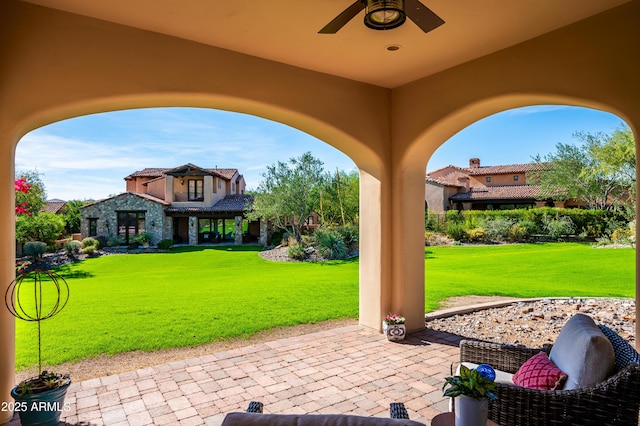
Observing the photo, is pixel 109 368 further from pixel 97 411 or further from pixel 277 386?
pixel 277 386

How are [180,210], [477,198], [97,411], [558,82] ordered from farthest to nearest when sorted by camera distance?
1. [477,198]
2. [180,210]
3. [558,82]
4. [97,411]

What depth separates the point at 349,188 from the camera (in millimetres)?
18844

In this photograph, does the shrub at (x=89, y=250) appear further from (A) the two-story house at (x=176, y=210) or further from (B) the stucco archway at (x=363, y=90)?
(B) the stucco archway at (x=363, y=90)

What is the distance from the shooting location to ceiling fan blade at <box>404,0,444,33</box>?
239cm

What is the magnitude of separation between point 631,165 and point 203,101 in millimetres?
22487

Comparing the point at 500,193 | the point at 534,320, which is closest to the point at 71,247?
the point at 534,320

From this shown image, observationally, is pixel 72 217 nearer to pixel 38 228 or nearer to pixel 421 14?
pixel 38 228

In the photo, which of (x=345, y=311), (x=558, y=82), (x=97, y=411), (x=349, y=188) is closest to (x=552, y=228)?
(x=349, y=188)

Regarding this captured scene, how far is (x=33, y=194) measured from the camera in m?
14.3

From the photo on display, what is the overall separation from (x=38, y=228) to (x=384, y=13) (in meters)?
18.8

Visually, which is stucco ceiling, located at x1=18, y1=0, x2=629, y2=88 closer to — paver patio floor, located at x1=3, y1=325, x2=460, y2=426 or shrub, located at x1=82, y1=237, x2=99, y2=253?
paver patio floor, located at x1=3, y1=325, x2=460, y2=426

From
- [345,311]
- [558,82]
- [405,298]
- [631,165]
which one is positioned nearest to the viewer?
[558,82]

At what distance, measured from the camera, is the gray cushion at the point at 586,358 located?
221cm

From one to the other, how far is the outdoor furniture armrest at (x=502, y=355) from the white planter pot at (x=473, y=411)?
1.50 meters
